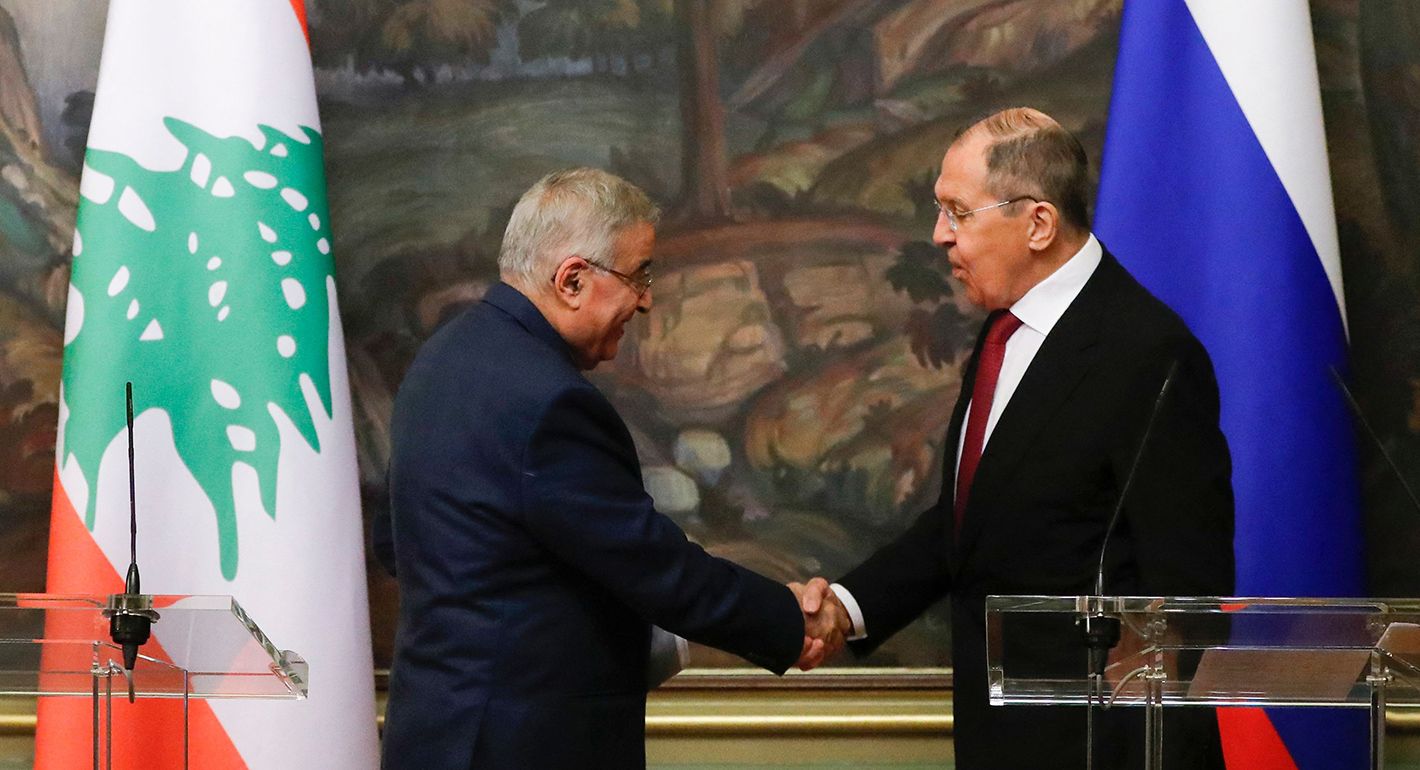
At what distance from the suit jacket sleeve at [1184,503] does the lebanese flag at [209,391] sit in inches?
63.1

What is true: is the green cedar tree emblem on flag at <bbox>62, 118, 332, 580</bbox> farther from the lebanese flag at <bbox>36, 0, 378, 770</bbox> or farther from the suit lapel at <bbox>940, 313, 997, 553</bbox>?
the suit lapel at <bbox>940, 313, 997, 553</bbox>

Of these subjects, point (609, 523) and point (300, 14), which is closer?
point (609, 523)

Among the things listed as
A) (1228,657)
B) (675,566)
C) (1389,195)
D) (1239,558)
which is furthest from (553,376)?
(1389,195)

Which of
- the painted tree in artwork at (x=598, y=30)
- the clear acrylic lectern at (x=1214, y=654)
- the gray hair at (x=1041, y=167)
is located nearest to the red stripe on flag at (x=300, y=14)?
the painted tree in artwork at (x=598, y=30)

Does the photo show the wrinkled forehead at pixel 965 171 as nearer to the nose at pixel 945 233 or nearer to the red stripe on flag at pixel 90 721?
the nose at pixel 945 233

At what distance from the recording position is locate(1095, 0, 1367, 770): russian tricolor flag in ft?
10.2

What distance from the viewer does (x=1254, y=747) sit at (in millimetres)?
3123

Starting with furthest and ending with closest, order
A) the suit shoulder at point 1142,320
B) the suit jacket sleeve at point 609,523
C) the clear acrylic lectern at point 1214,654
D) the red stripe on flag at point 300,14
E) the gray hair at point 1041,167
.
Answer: the red stripe on flag at point 300,14, the gray hair at point 1041,167, the suit shoulder at point 1142,320, the suit jacket sleeve at point 609,523, the clear acrylic lectern at point 1214,654

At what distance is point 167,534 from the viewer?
3.11 metres

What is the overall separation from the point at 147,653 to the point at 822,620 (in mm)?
1407

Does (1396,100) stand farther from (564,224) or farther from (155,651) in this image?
(155,651)

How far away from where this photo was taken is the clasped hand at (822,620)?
2.95m

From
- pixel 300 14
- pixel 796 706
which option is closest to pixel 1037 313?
pixel 796 706

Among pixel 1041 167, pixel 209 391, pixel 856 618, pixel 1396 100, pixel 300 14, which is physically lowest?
pixel 856 618
